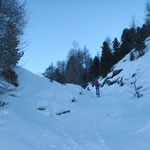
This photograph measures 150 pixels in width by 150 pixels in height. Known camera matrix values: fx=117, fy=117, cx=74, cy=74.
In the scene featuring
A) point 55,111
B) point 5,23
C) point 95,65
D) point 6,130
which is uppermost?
point 95,65

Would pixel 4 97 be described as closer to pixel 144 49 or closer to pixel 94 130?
pixel 94 130

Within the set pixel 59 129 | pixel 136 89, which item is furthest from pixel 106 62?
pixel 59 129

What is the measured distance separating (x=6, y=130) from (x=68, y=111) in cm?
437

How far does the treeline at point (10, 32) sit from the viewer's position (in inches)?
188


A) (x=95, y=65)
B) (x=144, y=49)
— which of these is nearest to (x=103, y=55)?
(x=95, y=65)

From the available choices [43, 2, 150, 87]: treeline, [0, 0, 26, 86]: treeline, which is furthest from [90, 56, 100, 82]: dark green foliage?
[0, 0, 26, 86]: treeline

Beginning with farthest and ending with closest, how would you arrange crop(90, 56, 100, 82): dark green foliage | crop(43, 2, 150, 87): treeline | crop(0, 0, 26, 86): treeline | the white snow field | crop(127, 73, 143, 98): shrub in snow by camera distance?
1. crop(90, 56, 100, 82): dark green foliage
2. crop(43, 2, 150, 87): treeline
3. crop(127, 73, 143, 98): shrub in snow
4. crop(0, 0, 26, 86): treeline
5. the white snow field

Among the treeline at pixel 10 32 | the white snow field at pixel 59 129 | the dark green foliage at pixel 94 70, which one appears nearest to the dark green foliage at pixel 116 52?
the dark green foliage at pixel 94 70

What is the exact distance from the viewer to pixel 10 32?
4.78 m

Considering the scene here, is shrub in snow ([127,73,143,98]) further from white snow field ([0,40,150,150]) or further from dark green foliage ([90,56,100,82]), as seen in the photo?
dark green foliage ([90,56,100,82])

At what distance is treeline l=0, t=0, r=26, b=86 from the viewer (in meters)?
4.78

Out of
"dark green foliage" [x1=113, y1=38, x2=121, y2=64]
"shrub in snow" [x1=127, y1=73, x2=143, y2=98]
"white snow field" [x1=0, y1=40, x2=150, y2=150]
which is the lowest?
"white snow field" [x1=0, y1=40, x2=150, y2=150]

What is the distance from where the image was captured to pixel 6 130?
3330mm

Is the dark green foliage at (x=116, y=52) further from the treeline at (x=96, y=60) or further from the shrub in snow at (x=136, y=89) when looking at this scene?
the shrub in snow at (x=136, y=89)
